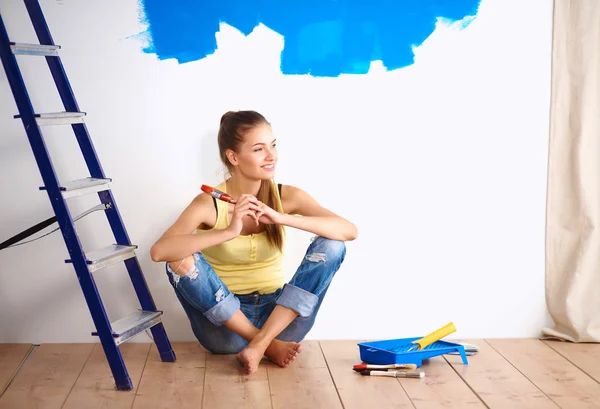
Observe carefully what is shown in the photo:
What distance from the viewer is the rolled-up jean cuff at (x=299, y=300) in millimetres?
2709

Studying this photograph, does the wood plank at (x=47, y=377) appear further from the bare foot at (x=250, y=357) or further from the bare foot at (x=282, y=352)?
the bare foot at (x=282, y=352)

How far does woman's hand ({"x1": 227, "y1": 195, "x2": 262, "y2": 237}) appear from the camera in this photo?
8.46 ft

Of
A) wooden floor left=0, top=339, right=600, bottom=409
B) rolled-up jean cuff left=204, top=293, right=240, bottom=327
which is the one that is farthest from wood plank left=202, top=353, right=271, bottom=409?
rolled-up jean cuff left=204, top=293, right=240, bottom=327

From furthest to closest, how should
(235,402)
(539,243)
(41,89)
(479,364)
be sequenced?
(539,243) < (41,89) < (479,364) < (235,402)

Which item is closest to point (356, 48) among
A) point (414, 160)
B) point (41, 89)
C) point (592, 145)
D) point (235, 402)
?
point (414, 160)

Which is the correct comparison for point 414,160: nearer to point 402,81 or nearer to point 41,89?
point 402,81

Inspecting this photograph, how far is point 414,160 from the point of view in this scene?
3.12 meters

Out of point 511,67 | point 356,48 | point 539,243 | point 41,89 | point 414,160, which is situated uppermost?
point 41,89

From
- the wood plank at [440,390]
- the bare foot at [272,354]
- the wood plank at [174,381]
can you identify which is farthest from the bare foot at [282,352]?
the wood plank at [440,390]

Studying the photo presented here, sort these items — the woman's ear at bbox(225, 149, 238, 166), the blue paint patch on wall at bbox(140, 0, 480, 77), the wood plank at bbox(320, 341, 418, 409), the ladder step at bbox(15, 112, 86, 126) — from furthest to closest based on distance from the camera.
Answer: the blue paint patch on wall at bbox(140, 0, 480, 77), the woman's ear at bbox(225, 149, 238, 166), the ladder step at bbox(15, 112, 86, 126), the wood plank at bbox(320, 341, 418, 409)

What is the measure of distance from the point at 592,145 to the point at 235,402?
1797mm

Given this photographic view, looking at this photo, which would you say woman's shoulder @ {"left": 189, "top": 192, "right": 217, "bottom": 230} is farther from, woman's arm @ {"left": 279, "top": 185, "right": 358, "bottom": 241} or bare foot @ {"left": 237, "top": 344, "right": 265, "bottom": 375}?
bare foot @ {"left": 237, "top": 344, "right": 265, "bottom": 375}

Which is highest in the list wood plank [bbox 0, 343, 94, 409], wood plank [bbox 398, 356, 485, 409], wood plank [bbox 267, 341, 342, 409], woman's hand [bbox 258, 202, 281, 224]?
woman's hand [bbox 258, 202, 281, 224]

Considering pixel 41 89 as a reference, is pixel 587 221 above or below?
below
